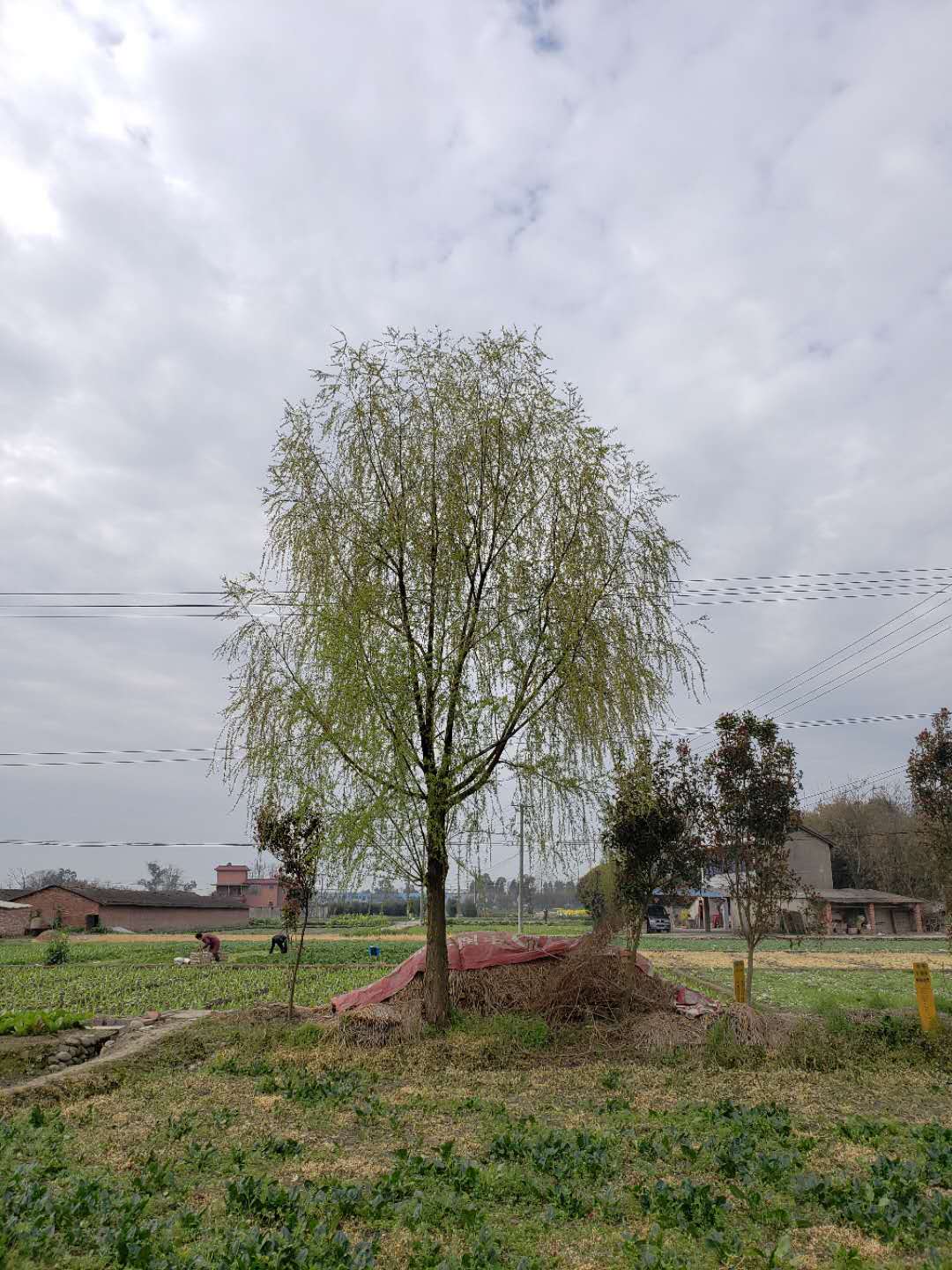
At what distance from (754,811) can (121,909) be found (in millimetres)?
62157

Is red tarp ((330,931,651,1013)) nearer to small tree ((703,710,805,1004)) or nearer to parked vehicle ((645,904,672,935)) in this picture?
small tree ((703,710,805,1004))

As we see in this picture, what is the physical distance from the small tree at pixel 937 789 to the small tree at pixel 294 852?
11213mm

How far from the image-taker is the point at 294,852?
14383mm

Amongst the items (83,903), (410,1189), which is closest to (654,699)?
(410,1189)

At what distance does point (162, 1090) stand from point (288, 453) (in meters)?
9.10

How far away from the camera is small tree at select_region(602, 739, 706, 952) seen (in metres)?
15.1

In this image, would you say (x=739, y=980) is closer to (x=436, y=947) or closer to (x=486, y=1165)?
(x=436, y=947)

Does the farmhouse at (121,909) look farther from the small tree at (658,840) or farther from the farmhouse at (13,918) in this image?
the small tree at (658,840)

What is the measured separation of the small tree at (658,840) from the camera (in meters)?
15.1

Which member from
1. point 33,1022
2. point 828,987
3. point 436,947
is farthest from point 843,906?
point 33,1022

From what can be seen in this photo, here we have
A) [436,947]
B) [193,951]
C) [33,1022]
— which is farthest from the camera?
[193,951]

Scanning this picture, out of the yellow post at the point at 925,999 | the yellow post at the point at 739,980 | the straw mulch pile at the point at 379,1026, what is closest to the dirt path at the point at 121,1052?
the straw mulch pile at the point at 379,1026

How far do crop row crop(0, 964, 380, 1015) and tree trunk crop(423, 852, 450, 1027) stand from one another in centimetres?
807

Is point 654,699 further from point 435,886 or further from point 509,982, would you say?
point 509,982
